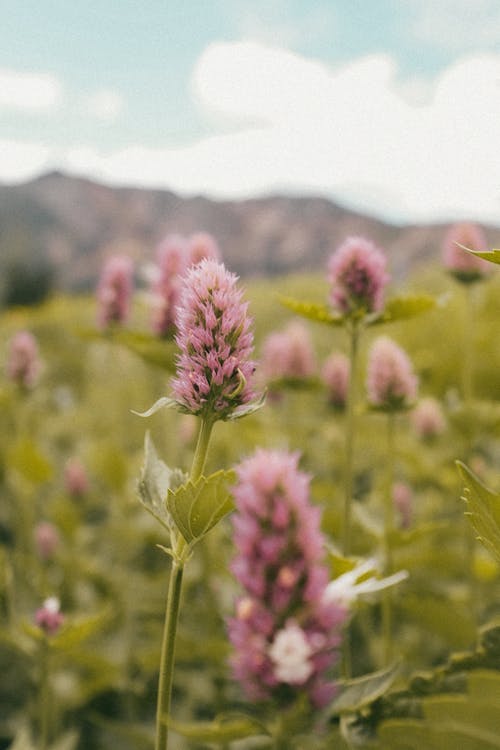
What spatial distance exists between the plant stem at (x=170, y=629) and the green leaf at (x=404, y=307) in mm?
585

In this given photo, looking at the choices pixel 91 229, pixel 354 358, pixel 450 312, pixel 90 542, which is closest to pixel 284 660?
pixel 354 358

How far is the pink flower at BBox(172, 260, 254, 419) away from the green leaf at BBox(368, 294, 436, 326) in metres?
0.56

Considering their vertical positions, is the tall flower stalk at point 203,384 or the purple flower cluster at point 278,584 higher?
the tall flower stalk at point 203,384

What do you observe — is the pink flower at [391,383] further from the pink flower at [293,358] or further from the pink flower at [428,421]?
the pink flower at [428,421]

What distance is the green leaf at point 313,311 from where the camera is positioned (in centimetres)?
113

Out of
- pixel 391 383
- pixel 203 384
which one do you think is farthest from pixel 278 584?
pixel 391 383

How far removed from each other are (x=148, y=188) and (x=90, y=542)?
20277 millimetres

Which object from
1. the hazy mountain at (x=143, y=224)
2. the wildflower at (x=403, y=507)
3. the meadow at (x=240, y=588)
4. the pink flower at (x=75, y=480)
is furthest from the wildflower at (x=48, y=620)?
the hazy mountain at (x=143, y=224)

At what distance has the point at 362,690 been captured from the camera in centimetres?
65

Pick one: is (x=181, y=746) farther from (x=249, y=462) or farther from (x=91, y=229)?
(x=91, y=229)

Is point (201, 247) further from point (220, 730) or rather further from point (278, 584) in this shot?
point (220, 730)

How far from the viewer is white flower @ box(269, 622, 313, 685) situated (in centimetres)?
64

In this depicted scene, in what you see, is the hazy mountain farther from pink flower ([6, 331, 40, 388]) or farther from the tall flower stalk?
the tall flower stalk

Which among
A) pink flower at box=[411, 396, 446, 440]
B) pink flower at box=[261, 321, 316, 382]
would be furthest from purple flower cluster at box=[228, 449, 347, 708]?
pink flower at box=[411, 396, 446, 440]
